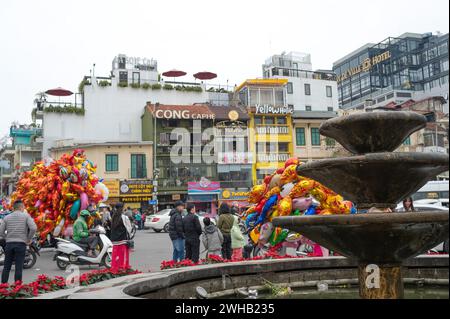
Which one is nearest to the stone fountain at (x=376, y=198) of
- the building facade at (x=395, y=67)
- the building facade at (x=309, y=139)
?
the building facade at (x=309, y=139)

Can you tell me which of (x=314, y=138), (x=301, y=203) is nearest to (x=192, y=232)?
(x=301, y=203)

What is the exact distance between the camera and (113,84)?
4891 centimetres

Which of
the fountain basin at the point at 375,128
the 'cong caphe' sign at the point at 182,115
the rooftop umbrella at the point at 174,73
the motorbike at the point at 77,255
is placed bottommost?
the motorbike at the point at 77,255

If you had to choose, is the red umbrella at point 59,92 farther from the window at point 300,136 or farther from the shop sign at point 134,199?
the window at point 300,136

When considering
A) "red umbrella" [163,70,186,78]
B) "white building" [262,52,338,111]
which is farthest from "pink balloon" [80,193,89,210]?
"white building" [262,52,338,111]

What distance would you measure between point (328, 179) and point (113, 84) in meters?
46.1

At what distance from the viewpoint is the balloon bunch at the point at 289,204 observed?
10781mm

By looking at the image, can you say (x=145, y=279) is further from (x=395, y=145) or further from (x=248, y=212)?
(x=248, y=212)

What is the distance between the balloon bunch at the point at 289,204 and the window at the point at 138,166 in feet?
109

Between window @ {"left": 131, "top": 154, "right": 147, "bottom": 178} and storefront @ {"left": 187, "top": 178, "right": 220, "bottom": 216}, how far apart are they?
4257mm

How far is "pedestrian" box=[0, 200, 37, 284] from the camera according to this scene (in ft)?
28.9

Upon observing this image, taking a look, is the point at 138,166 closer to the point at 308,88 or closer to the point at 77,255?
the point at 308,88

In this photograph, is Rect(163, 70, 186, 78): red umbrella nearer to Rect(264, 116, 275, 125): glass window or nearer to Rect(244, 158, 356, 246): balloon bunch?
Rect(264, 116, 275, 125): glass window

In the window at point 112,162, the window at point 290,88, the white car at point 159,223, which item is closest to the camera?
the white car at point 159,223
